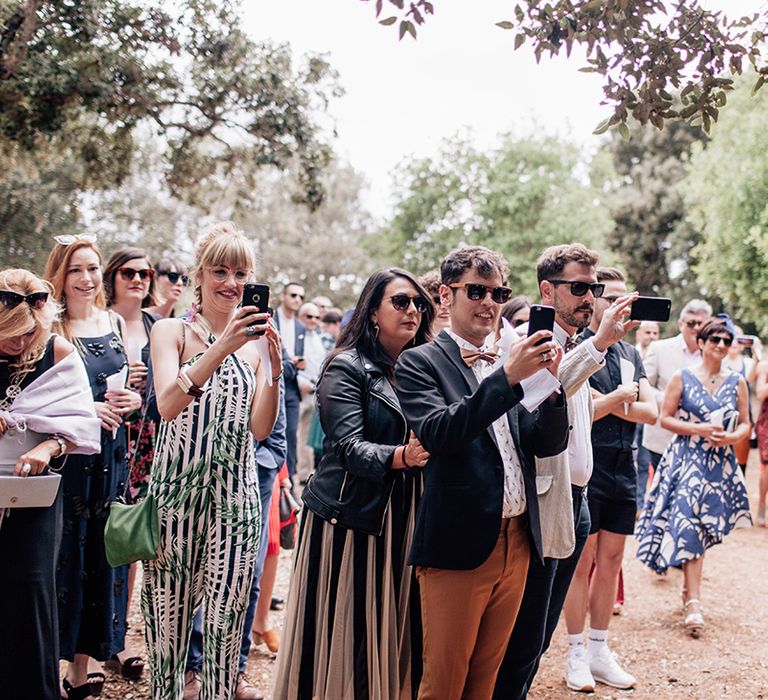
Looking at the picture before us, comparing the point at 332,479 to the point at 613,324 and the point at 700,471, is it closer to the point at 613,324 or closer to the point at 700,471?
the point at 613,324

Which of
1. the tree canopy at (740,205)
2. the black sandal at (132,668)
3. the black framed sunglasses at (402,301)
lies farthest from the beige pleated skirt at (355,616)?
the tree canopy at (740,205)

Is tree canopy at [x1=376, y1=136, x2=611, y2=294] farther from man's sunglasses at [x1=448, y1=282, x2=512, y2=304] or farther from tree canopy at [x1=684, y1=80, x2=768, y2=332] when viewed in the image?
man's sunglasses at [x1=448, y1=282, x2=512, y2=304]

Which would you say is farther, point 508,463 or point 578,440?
point 578,440

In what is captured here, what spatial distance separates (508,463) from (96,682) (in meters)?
2.86

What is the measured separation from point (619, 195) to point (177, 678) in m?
35.9

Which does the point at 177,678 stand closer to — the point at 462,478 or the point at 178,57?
the point at 462,478

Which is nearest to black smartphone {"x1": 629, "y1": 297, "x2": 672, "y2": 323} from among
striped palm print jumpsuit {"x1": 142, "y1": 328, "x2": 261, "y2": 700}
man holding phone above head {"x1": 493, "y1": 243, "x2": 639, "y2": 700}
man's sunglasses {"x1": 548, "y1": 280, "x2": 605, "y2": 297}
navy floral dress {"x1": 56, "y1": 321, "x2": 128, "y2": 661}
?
man holding phone above head {"x1": 493, "y1": 243, "x2": 639, "y2": 700}

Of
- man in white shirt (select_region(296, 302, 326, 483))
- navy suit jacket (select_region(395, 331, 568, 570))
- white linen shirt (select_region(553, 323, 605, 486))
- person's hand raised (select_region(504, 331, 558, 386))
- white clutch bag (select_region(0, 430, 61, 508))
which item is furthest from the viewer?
man in white shirt (select_region(296, 302, 326, 483))

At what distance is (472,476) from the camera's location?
3232mm

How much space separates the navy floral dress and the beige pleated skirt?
50.1 inches

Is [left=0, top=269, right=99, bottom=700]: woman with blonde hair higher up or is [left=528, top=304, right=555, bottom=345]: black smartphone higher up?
[left=528, top=304, right=555, bottom=345]: black smartphone

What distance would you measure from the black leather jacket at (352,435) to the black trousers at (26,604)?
1.14 meters

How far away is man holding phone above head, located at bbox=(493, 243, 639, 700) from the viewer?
3496 mm

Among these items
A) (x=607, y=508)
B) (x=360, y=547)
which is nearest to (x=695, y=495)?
(x=607, y=508)
